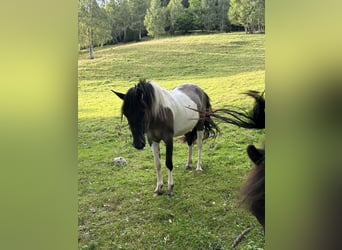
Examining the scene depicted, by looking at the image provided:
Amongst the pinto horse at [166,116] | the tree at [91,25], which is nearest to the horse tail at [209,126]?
the pinto horse at [166,116]

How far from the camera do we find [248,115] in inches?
40.7

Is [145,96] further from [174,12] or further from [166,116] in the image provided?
[174,12]

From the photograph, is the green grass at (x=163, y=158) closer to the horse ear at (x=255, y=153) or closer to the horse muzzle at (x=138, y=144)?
the horse muzzle at (x=138, y=144)

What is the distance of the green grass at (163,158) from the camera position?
108 cm

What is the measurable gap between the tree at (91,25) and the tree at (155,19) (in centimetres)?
14

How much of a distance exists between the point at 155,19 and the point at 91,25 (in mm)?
205

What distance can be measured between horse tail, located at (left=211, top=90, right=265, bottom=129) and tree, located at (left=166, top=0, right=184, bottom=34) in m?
0.32

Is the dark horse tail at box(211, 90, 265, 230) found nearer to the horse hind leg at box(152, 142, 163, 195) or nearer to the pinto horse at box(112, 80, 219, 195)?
the pinto horse at box(112, 80, 219, 195)

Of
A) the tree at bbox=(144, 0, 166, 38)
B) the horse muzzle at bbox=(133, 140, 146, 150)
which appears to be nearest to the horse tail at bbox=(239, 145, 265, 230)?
the horse muzzle at bbox=(133, 140, 146, 150)

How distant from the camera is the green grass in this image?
1080 mm
